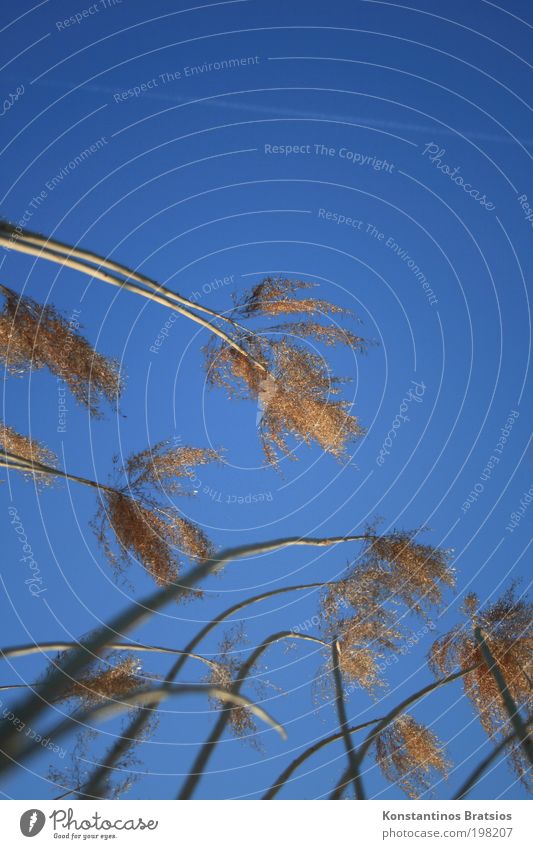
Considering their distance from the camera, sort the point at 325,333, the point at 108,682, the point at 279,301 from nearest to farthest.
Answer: the point at 108,682 < the point at 279,301 < the point at 325,333

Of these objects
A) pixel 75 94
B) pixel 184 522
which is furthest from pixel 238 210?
pixel 184 522

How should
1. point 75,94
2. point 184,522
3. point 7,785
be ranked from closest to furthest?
point 7,785
point 75,94
point 184,522

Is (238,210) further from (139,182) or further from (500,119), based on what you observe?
(500,119)

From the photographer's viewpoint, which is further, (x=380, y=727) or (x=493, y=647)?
(x=493, y=647)

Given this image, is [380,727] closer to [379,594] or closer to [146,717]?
[379,594]

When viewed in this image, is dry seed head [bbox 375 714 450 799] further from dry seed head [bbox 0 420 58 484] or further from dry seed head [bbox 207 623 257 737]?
dry seed head [bbox 0 420 58 484]
